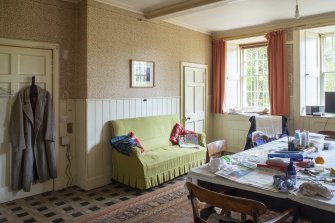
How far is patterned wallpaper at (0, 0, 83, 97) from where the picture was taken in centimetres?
356

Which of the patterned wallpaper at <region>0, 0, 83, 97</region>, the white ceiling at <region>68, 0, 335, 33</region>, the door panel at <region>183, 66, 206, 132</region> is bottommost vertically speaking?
the door panel at <region>183, 66, 206, 132</region>

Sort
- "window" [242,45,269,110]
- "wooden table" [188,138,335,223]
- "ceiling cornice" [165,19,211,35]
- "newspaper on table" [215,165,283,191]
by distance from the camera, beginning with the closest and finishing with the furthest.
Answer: "wooden table" [188,138,335,223]
"newspaper on table" [215,165,283,191]
"ceiling cornice" [165,19,211,35]
"window" [242,45,269,110]

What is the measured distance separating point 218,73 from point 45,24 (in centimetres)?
379

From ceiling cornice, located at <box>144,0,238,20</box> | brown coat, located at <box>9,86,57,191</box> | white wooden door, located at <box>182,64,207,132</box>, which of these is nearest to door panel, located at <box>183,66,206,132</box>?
white wooden door, located at <box>182,64,207,132</box>

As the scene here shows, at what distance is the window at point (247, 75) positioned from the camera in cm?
630

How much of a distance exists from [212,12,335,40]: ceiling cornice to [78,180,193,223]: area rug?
146 inches

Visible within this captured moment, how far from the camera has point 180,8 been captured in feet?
14.3

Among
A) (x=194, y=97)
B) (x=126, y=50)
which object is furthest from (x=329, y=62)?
(x=126, y=50)

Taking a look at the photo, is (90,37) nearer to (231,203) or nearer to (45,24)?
(45,24)

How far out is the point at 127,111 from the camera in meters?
4.63

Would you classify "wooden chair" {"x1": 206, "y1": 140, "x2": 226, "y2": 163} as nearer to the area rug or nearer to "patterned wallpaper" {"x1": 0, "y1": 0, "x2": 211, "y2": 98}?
the area rug

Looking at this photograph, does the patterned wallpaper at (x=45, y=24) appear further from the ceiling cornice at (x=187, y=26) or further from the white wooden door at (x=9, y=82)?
the ceiling cornice at (x=187, y=26)

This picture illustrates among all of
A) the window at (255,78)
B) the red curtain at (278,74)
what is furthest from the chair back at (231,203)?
the window at (255,78)

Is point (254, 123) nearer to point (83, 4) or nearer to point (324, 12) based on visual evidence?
point (324, 12)
